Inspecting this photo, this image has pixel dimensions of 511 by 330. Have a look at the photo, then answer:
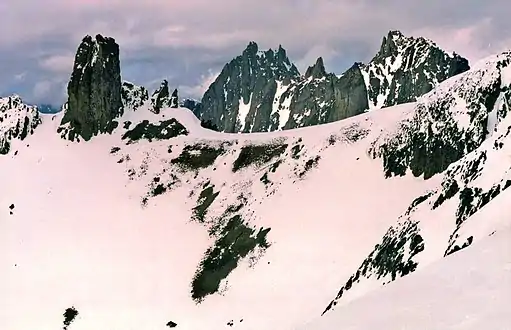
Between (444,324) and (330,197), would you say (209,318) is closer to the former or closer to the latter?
(330,197)

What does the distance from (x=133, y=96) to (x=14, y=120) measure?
23.8 m

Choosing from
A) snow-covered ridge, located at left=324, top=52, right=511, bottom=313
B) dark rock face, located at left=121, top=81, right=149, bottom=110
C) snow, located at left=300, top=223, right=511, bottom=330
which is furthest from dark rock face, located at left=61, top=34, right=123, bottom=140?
snow, located at left=300, top=223, right=511, bottom=330

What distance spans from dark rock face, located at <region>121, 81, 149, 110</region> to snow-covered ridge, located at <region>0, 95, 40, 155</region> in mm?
18601

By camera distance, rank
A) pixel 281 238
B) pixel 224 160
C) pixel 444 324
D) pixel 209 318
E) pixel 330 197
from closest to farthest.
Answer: pixel 444 324, pixel 209 318, pixel 281 238, pixel 330 197, pixel 224 160

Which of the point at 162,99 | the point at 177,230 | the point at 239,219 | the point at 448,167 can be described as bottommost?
the point at 448,167

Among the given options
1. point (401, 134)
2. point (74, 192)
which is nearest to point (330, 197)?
point (401, 134)

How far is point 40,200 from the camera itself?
3484 inches

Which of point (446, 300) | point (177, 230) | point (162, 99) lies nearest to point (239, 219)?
point (177, 230)

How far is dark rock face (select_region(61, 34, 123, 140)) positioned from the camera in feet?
349

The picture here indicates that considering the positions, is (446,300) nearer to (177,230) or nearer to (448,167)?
(448,167)

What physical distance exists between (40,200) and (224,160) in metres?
30.8

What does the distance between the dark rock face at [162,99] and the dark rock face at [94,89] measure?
6.90 m

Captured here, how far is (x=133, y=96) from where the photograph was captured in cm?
11381

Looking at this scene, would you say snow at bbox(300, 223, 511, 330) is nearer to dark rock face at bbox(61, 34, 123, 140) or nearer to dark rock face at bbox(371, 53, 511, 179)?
dark rock face at bbox(371, 53, 511, 179)
